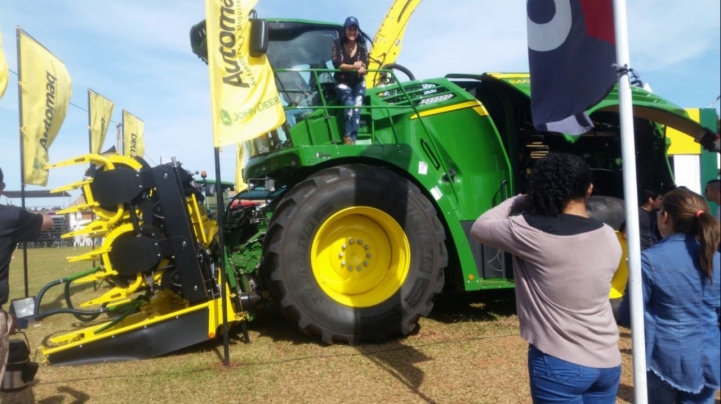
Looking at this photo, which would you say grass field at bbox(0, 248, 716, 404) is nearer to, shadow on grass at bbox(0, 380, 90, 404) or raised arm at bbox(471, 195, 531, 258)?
shadow on grass at bbox(0, 380, 90, 404)

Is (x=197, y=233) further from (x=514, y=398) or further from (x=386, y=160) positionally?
(x=514, y=398)

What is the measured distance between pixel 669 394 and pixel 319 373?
246cm

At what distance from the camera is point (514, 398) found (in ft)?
11.5

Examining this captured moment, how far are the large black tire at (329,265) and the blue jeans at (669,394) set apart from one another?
2514 millimetres

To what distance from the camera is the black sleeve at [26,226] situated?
10.5 feet

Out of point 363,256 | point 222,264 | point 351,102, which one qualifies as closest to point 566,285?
point 222,264

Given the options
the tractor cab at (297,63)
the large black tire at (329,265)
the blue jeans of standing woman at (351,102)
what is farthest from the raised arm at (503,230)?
the tractor cab at (297,63)

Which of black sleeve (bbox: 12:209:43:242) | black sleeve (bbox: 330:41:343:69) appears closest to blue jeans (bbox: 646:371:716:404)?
black sleeve (bbox: 12:209:43:242)

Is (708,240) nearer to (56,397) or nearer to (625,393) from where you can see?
(625,393)

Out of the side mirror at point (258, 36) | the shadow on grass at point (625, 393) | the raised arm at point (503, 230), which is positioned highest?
the side mirror at point (258, 36)

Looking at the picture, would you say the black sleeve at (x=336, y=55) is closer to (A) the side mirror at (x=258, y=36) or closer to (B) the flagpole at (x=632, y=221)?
(A) the side mirror at (x=258, y=36)

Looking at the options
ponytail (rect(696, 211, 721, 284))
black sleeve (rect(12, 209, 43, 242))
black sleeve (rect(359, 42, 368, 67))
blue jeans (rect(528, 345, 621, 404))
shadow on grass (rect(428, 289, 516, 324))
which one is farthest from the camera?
shadow on grass (rect(428, 289, 516, 324))

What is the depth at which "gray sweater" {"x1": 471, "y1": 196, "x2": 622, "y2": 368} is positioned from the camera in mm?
2031

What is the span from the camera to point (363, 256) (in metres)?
4.95
